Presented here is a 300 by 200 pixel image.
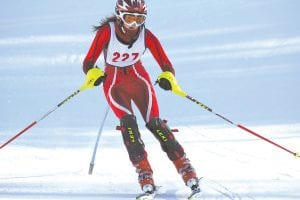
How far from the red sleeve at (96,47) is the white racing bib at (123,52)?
2.8 inches

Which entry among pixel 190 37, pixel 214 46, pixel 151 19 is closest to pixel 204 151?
pixel 214 46

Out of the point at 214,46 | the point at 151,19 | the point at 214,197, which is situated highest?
the point at 151,19

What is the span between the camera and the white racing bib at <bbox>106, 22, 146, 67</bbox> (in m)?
5.91

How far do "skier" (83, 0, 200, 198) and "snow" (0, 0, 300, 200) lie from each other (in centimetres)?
36

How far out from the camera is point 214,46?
1563 cm

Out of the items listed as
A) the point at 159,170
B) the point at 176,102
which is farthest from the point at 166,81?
the point at 176,102

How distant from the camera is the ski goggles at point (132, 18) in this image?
562 cm

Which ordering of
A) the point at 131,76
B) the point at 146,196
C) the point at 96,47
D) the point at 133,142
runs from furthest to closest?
the point at 131,76 → the point at 96,47 → the point at 133,142 → the point at 146,196

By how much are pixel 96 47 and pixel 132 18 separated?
424 millimetres

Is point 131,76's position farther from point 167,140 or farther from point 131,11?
point 167,140

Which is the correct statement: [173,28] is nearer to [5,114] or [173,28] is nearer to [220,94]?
[220,94]

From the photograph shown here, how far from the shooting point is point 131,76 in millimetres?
5938

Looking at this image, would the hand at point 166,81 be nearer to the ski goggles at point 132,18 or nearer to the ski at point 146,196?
the ski goggles at point 132,18

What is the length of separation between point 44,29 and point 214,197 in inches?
567
